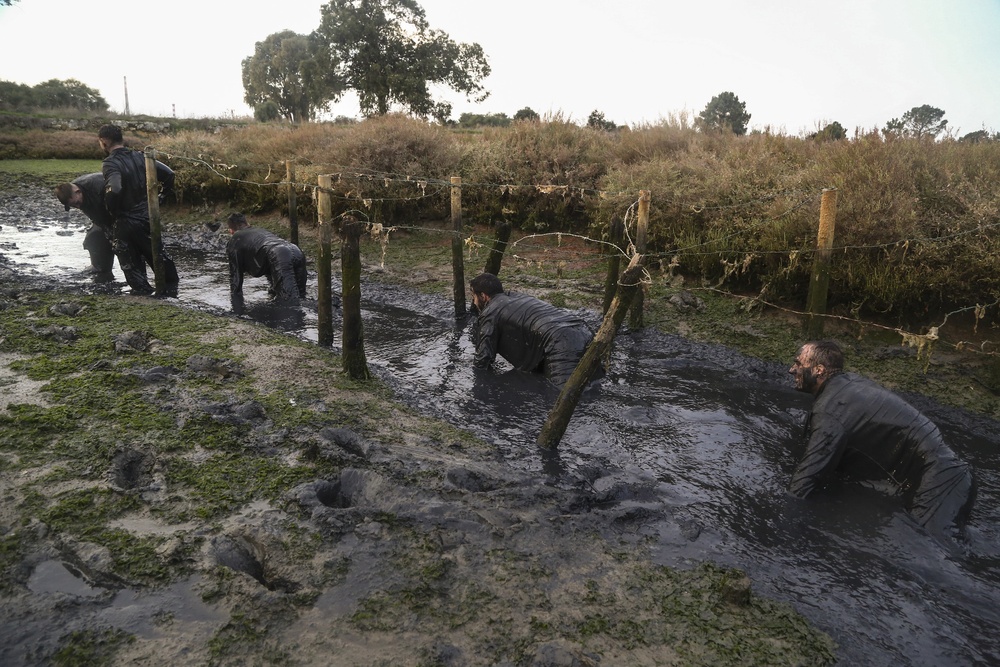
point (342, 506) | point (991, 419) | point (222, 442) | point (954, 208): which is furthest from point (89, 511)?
point (954, 208)

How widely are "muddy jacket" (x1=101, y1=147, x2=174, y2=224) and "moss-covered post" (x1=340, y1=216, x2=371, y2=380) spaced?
200 inches

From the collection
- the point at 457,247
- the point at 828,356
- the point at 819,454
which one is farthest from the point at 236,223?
the point at 819,454

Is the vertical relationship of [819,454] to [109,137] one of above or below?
below

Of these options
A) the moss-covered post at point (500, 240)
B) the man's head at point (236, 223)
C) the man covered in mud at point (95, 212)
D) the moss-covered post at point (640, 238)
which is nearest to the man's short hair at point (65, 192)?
the man covered in mud at point (95, 212)

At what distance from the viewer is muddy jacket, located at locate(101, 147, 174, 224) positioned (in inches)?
359

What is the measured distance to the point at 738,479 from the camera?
17.0 ft

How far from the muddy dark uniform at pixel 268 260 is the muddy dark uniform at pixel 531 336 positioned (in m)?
4.28

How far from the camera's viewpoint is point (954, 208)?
8.25 m

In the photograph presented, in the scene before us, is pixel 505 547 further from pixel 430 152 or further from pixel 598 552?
pixel 430 152

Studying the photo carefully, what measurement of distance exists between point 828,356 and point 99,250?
38.7ft

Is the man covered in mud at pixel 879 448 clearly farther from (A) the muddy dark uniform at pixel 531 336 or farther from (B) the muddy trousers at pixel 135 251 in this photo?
(B) the muddy trousers at pixel 135 251

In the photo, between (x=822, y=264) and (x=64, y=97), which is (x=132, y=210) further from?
(x=64, y=97)

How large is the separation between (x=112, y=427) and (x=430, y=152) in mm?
11026

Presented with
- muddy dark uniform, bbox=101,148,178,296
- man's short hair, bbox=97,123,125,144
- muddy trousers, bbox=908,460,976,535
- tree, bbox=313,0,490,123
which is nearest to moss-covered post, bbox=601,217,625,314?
muddy trousers, bbox=908,460,976,535
